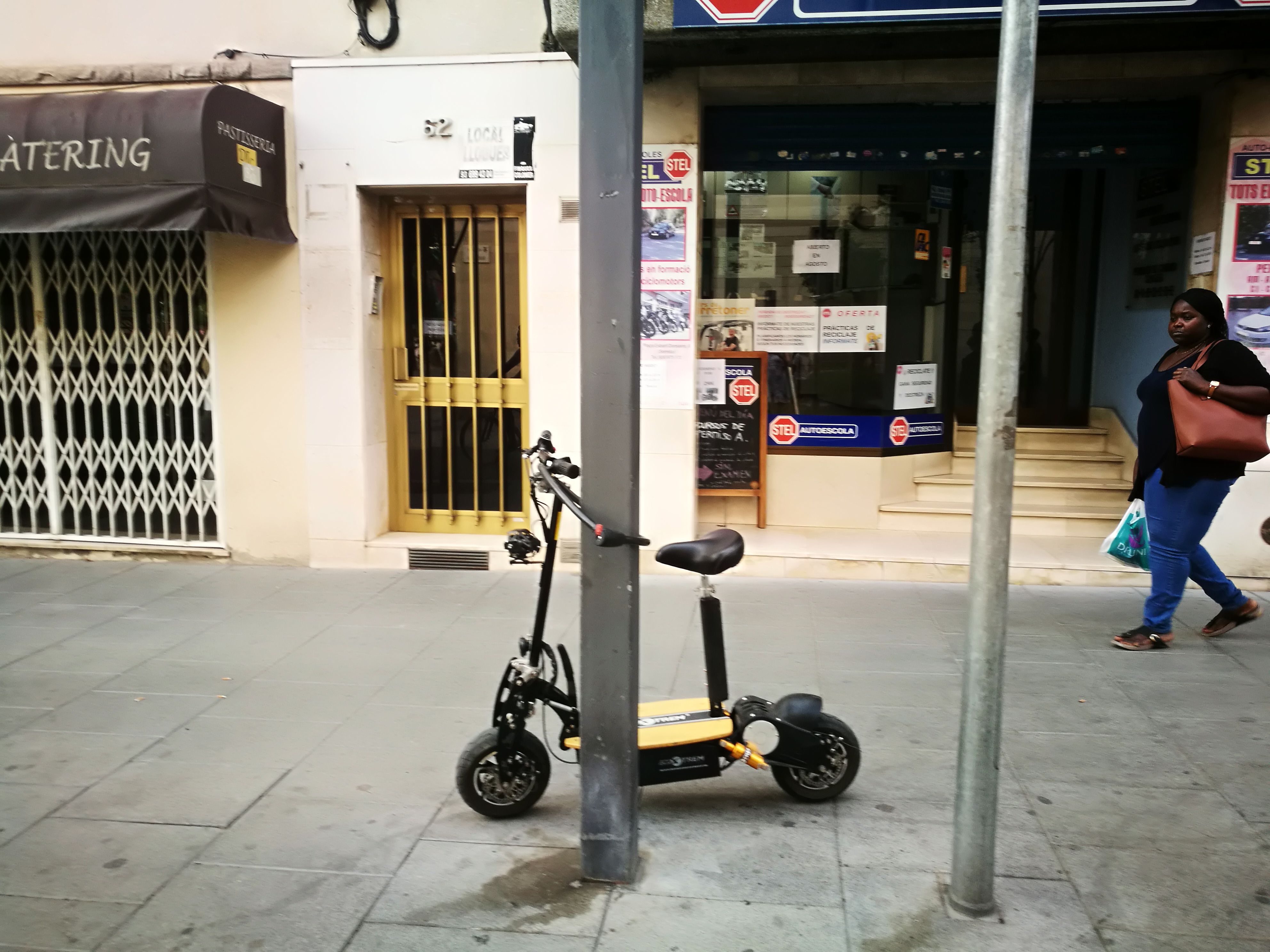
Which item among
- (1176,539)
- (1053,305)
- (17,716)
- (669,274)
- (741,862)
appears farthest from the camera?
(1053,305)

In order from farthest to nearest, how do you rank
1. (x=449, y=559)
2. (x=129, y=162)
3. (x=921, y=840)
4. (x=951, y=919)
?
(x=449, y=559) < (x=129, y=162) < (x=921, y=840) < (x=951, y=919)

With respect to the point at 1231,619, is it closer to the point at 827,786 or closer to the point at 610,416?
the point at 827,786

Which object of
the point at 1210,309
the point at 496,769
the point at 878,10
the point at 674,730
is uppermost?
the point at 878,10

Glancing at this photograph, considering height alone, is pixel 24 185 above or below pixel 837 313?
above

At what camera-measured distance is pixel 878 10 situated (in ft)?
20.4

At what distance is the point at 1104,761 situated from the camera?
4445 mm

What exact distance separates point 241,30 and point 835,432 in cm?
566

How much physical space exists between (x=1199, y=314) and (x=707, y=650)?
3.63m

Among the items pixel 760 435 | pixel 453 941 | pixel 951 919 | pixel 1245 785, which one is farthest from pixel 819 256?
pixel 453 941

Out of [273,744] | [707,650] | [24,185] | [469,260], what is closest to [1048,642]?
[707,650]

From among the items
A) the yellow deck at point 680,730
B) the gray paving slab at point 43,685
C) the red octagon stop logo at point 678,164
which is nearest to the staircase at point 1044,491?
the red octagon stop logo at point 678,164

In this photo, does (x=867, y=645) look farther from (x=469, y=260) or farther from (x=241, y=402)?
(x=241, y=402)

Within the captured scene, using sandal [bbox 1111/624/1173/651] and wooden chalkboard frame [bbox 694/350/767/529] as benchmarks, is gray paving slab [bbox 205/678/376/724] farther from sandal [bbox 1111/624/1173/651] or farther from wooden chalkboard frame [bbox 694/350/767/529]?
sandal [bbox 1111/624/1173/651]

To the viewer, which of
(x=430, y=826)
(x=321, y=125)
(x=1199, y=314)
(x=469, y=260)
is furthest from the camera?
(x=469, y=260)
